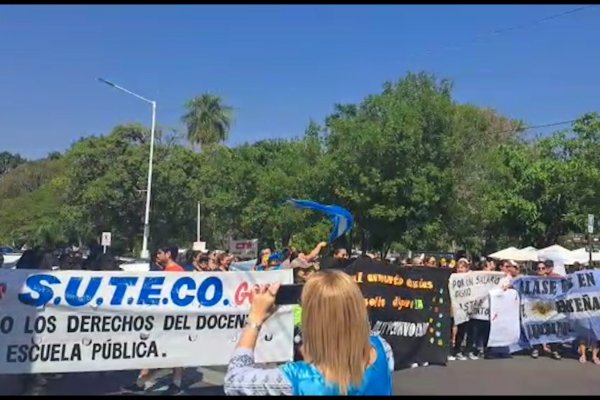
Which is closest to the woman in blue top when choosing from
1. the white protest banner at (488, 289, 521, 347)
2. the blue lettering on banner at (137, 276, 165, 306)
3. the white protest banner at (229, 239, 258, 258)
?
the blue lettering on banner at (137, 276, 165, 306)

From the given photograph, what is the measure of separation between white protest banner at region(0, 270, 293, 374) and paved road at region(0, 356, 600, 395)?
0.70m

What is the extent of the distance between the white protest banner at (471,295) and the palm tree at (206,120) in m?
54.4

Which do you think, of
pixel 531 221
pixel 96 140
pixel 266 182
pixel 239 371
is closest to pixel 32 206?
pixel 96 140

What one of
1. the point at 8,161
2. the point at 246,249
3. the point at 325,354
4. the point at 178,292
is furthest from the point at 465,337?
the point at 8,161

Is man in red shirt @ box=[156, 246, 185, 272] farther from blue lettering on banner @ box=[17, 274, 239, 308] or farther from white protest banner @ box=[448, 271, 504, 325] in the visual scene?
white protest banner @ box=[448, 271, 504, 325]

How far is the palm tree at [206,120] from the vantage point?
217 ft

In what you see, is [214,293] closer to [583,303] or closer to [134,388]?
[134,388]

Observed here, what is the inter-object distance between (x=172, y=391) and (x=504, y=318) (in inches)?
250

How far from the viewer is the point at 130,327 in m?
8.16

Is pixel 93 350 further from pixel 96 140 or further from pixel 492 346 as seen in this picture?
pixel 96 140

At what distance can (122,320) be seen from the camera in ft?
26.6

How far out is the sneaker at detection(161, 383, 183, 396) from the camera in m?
8.72

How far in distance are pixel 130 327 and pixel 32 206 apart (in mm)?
72898

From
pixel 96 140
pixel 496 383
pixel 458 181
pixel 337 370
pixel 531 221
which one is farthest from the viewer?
pixel 96 140
